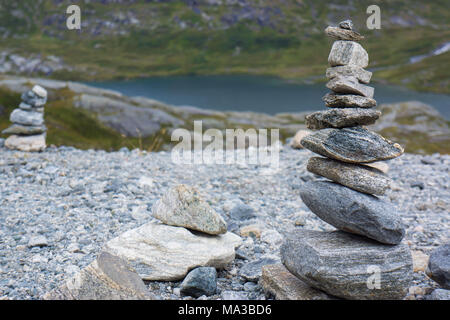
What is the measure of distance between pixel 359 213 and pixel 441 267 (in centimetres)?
299

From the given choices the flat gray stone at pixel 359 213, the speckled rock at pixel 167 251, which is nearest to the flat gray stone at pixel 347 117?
the flat gray stone at pixel 359 213

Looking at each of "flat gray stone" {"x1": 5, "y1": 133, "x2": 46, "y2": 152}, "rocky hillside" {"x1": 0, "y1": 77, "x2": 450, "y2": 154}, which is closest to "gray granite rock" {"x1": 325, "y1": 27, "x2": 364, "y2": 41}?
"flat gray stone" {"x1": 5, "y1": 133, "x2": 46, "y2": 152}

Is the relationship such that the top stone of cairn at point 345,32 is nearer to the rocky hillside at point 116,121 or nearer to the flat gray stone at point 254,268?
the flat gray stone at point 254,268

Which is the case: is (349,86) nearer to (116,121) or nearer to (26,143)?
(26,143)

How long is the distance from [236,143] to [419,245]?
4383cm

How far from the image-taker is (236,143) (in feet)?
191

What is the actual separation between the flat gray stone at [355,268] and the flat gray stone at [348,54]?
189 inches

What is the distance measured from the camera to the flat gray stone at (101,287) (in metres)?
8.62

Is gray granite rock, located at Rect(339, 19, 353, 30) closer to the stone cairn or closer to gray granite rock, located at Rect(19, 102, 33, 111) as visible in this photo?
the stone cairn

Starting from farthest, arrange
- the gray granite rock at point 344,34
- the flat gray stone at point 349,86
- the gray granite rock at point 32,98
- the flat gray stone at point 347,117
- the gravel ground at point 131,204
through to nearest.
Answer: the gray granite rock at point 32,98 < the gravel ground at point 131,204 < the gray granite rock at point 344,34 < the flat gray stone at point 349,86 < the flat gray stone at point 347,117

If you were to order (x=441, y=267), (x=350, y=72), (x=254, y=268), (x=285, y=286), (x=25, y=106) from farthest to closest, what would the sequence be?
(x=25, y=106)
(x=254, y=268)
(x=441, y=267)
(x=350, y=72)
(x=285, y=286)

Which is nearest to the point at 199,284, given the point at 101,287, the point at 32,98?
the point at 101,287

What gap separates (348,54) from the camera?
33.5 feet
